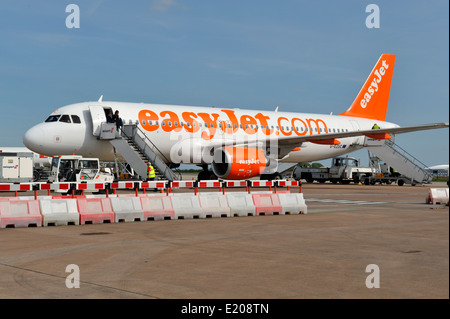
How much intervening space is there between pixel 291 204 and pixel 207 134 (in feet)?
45.7

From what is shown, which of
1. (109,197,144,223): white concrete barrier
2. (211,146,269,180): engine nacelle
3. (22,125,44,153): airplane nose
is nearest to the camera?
(109,197,144,223): white concrete barrier

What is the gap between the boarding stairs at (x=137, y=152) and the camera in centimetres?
2605

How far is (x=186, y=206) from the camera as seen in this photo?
1594 centimetres

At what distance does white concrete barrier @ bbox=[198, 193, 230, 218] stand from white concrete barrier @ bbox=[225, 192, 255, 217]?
0.15m

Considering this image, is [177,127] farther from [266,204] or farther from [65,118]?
[266,204]

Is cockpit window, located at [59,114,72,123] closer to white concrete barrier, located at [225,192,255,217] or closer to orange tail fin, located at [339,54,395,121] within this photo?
white concrete barrier, located at [225,192,255,217]

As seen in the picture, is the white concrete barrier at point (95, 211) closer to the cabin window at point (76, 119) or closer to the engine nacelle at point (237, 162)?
the cabin window at point (76, 119)

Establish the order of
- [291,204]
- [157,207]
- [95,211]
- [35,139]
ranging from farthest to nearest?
[35,139]
[291,204]
[157,207]
[95,211]

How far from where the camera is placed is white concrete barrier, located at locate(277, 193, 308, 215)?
1733 centimetres

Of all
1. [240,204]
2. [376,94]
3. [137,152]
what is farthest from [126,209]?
[376,94]

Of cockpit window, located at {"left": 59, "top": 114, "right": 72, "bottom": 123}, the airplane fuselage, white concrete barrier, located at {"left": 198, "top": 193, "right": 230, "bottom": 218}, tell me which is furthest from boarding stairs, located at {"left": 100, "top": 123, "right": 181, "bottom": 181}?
white concrete barrier, located at {"left": 198, "top": 193, "right": 230, "bottom": 218}
